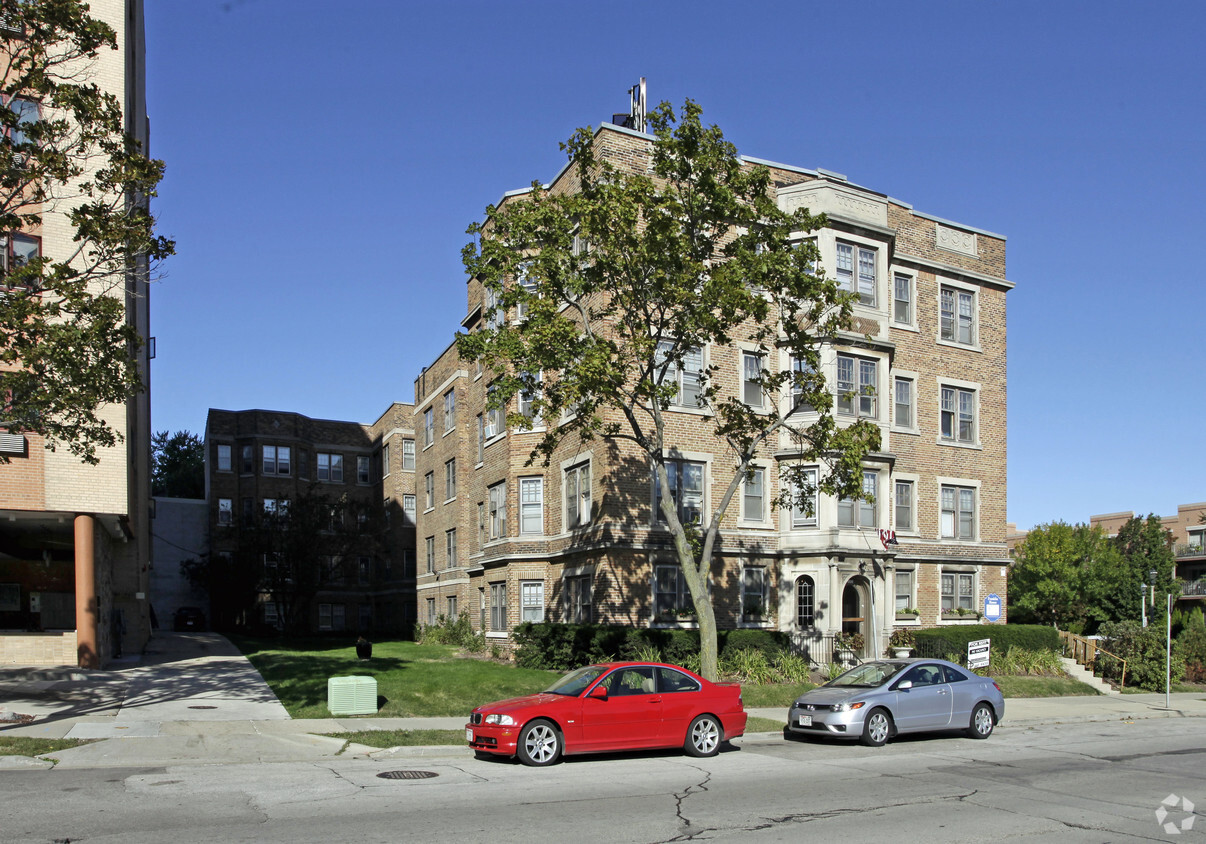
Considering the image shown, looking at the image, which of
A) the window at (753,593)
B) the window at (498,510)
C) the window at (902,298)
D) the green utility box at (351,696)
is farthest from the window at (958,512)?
the green utility box at (351,696)

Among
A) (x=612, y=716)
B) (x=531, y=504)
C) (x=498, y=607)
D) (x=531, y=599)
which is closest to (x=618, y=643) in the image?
(x=531, y=599)

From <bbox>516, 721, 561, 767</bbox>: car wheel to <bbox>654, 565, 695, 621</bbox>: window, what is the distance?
14.3 metres

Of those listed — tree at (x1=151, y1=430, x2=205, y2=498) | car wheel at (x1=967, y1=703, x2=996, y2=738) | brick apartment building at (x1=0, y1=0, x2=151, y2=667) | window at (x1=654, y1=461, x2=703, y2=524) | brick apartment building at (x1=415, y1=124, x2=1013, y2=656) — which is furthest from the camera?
tree at (x1=151, y1=430, x2=205, y2=498)

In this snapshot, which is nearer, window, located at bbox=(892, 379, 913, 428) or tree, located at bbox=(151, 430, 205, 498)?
window, located at bbox=(892, 379, 913, 428)

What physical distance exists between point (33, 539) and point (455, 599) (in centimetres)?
1473

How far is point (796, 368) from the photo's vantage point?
31406mm

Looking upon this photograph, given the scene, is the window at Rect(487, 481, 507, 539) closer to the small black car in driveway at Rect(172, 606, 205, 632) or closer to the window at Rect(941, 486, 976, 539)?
the window at Rect(941, 486, 976, 539)

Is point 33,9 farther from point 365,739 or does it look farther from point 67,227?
point 365,739

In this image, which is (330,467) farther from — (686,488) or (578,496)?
(686,488)

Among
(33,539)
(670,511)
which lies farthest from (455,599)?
(670,511)

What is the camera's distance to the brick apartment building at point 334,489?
51.4 meters

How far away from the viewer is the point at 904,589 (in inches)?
1284

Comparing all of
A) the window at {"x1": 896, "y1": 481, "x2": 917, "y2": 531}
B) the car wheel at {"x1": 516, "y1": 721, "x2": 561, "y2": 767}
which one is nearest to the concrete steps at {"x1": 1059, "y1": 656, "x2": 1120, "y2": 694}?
the window at {"x1": 896, "y1": 481, "x2": 917, "y2": 531}

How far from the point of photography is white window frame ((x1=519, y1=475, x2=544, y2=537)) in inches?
1256
